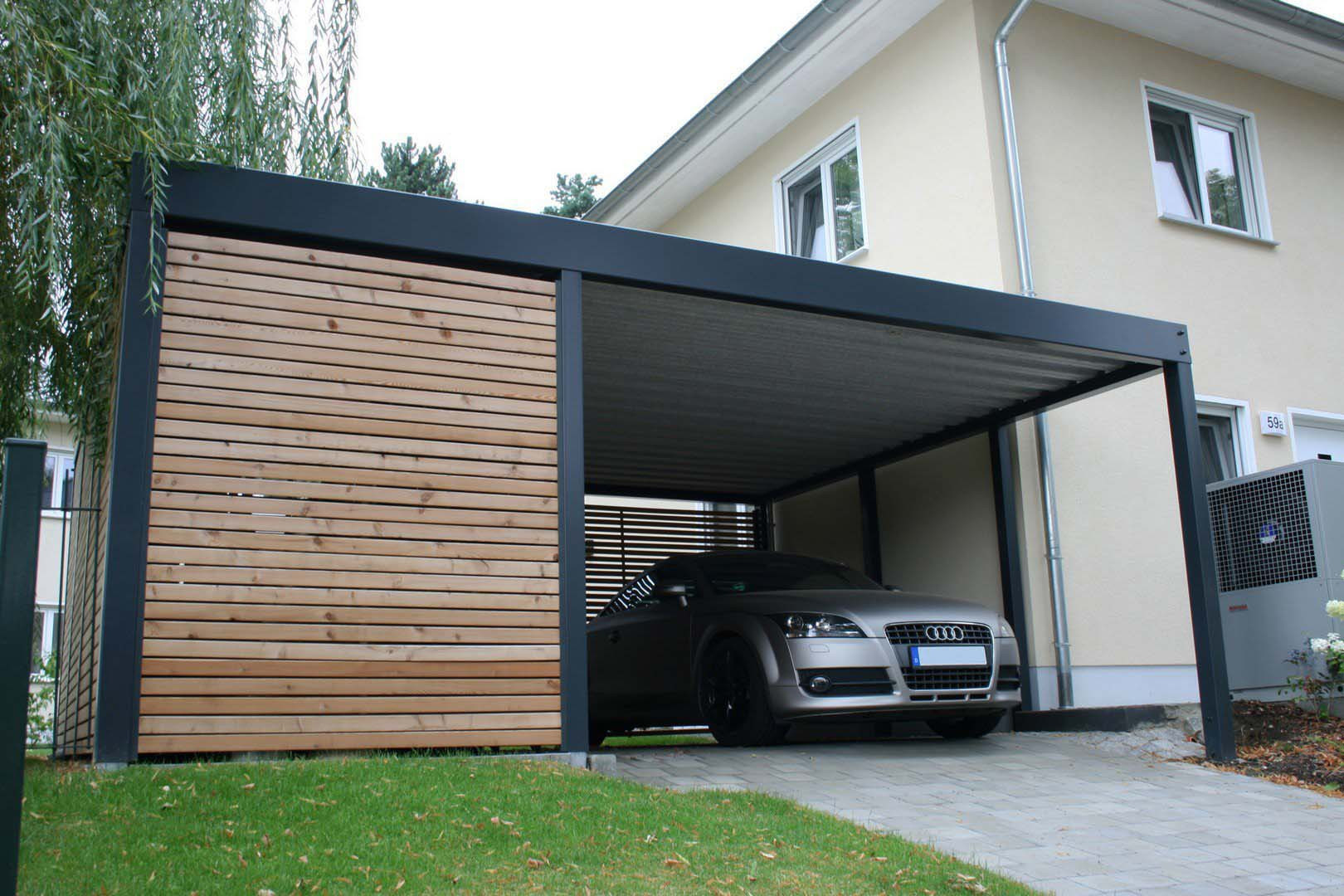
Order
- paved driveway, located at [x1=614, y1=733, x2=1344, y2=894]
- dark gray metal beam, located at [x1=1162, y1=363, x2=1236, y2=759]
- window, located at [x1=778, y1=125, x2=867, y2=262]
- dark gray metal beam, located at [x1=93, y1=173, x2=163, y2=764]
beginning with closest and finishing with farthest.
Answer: paved driveway, located at [x1=614, y1=733, x2=1344, y2=894]
dark gray metal beam, located at [x1=93, y1=173, x2=163, y2=764]
dark gray metal beam, located at [x1=1162, y1=363, x2=1236, y2=759]
window, located at [x1=778, y1=125, x2=867, y2=262]

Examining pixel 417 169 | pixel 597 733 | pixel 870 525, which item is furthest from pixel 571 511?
pixel 417 169

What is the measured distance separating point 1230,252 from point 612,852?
10133 millimetres

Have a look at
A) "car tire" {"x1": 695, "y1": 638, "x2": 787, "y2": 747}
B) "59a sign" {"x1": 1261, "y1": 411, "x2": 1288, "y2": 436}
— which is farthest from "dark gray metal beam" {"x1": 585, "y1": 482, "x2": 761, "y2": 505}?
"59a sign" {"x1": 1261, "y1": 411, "x2": 1288, "y2": 436}

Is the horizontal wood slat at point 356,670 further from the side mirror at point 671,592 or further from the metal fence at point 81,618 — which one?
the side mirror at point 671,592

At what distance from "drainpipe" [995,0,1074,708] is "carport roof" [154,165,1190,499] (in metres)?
0.70

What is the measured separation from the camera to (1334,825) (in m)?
5.87

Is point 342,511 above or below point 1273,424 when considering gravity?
below

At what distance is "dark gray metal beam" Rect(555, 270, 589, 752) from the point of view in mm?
5906

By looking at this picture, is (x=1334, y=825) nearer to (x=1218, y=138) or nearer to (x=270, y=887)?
(x=270, y=887)

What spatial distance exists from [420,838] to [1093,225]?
29.5 ft

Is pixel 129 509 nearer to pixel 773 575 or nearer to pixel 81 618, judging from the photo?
pixel 81 618

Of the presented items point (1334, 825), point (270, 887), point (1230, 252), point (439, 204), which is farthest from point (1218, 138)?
point (270, 887)

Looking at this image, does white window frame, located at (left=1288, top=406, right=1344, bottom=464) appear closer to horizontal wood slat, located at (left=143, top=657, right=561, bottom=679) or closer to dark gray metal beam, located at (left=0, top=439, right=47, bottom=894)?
horizontal wood slat, located at (left=143, top=657, right=561, bottom=679)

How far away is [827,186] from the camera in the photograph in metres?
13.0
